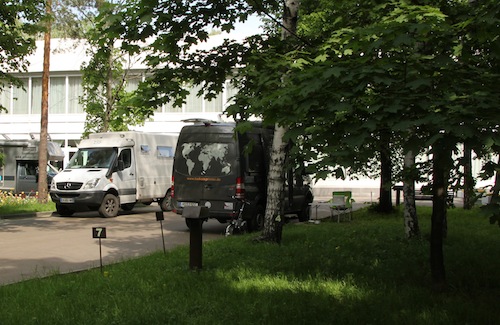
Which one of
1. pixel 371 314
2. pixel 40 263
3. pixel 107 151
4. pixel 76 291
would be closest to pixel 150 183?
pixel 107 151

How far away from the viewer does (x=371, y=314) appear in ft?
16.6

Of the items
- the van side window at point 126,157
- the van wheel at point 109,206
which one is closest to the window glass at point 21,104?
the van side window at point 126,157

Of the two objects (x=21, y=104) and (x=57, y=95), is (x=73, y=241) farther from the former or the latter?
(x=21, y=104)

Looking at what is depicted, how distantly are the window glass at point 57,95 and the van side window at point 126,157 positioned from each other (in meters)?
21.0

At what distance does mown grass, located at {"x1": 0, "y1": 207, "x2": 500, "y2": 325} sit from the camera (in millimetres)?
5031

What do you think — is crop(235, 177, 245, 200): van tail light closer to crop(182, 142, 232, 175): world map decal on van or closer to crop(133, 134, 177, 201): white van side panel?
crop(182, 142, 232, 175): world map decal on van

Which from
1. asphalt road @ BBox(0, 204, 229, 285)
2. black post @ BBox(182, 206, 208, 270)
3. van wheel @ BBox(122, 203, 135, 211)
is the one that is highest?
black post @ BBox(182, 206, 208, 270)

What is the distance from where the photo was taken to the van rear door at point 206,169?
43.4 feet

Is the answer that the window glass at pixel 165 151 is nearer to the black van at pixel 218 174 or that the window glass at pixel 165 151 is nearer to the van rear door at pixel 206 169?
the black van at pixel 218 174

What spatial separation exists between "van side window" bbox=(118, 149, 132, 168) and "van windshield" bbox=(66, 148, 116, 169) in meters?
0.31

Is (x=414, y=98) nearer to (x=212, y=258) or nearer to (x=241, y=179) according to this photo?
(x=212, y=258)

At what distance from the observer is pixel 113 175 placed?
59.2ft

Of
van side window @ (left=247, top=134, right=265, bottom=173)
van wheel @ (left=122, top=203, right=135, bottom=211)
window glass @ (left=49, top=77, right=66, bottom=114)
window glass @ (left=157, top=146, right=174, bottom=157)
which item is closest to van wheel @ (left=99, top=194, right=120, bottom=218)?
van wheel @ (left=122, top=203, right=135, bottom=211)

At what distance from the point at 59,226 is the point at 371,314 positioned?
39.4ft
